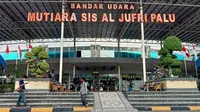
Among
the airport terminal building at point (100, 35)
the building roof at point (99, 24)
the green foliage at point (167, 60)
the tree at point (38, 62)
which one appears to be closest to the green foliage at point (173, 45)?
the green foliage at point (167, 60)

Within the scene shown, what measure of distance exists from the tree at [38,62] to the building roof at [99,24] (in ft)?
19.1

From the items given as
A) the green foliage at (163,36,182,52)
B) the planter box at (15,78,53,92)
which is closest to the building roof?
the green foliage at (163,36,182,52)

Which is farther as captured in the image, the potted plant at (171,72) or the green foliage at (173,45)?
the green foliage at (173,45)

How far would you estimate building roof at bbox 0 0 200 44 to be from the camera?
23.0 metres

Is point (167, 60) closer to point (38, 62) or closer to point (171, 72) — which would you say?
point (171, 72)

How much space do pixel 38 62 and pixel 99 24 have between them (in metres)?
15.0

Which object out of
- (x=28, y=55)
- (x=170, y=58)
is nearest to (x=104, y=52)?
(x=170, y=58)

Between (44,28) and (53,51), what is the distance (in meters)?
8.76

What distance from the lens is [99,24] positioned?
29.5m

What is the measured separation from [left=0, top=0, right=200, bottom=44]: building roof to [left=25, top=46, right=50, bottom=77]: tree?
5.81 metres

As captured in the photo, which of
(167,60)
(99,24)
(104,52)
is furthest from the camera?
(104,52)

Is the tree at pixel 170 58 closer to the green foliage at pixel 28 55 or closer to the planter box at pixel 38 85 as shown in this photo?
the planter box at pixel 38 85

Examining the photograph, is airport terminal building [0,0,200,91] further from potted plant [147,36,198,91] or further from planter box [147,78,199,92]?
planter box [147,78,199,92]

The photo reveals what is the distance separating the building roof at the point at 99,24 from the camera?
75.4 ft
